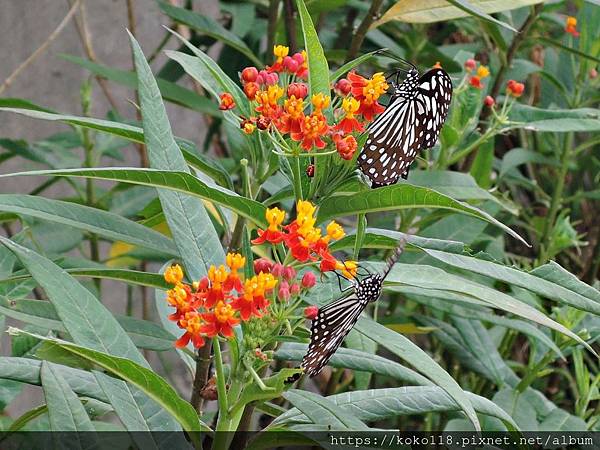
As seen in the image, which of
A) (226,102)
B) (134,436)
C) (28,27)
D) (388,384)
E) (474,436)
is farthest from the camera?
(28,27)

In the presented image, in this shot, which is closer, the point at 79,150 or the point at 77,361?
the point at 77,361

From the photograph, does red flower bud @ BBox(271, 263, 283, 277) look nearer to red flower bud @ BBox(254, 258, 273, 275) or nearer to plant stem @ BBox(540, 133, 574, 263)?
red flower bud @ BBox(254, 258, 273, 275)

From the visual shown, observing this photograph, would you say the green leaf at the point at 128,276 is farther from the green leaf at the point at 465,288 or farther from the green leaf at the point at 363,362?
the green leaf at the point at 465,288

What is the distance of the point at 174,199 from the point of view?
1.09 m

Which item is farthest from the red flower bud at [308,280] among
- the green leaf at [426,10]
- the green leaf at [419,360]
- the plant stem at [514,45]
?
the plant stem at [514,45]

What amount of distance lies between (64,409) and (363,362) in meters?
0.40

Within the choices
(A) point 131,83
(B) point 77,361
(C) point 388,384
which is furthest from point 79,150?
(B) point 77,361

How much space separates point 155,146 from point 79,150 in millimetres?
2000

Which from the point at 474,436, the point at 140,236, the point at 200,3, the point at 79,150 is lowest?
the point at 474,436

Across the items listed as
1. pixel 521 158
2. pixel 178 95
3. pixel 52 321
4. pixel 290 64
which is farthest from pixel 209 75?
pixel 521 158

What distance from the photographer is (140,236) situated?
125 cm

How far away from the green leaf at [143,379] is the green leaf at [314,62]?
409 millimetres

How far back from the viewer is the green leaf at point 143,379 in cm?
86

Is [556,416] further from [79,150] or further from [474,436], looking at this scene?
[79,150]
